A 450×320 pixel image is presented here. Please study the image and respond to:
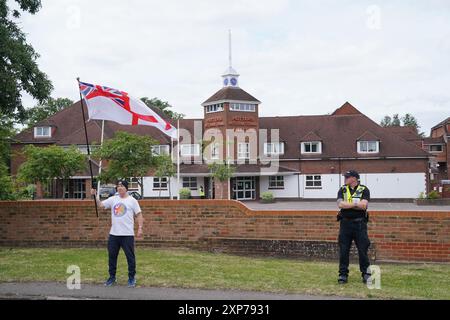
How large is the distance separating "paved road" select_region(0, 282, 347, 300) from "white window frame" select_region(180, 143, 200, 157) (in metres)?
42.4

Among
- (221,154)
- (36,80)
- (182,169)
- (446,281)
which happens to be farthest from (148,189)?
(446,281)

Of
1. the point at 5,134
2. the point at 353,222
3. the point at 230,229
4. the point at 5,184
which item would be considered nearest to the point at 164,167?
the point at 5,184

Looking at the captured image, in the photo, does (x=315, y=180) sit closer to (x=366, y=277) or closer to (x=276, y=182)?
(x=276, y=182)

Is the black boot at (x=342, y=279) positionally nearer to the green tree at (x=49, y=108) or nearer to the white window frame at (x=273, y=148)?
the white window frame at (x=273, y=148)

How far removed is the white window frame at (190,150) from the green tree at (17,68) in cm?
3725

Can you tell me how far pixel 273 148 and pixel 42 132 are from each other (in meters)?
22.8

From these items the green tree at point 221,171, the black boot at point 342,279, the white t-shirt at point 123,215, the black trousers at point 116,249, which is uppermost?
the green tree at point 221,171

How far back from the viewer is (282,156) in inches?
1959

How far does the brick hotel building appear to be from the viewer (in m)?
47.0

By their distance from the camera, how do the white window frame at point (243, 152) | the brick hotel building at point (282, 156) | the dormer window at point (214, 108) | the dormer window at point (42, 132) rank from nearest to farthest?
the brick hotel building at point (282, 156) < the dormer window at point (214, 108) < the white window frame at point (243, 152) < the dormer window at point (42, 132)

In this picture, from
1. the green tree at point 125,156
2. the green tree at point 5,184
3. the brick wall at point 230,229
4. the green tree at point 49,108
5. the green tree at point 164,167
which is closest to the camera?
the brick wall at point 230,229

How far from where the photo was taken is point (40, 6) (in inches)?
507

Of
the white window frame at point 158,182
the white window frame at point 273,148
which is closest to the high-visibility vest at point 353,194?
the white window frame at point 158,182

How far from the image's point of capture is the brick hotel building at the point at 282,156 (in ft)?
154
